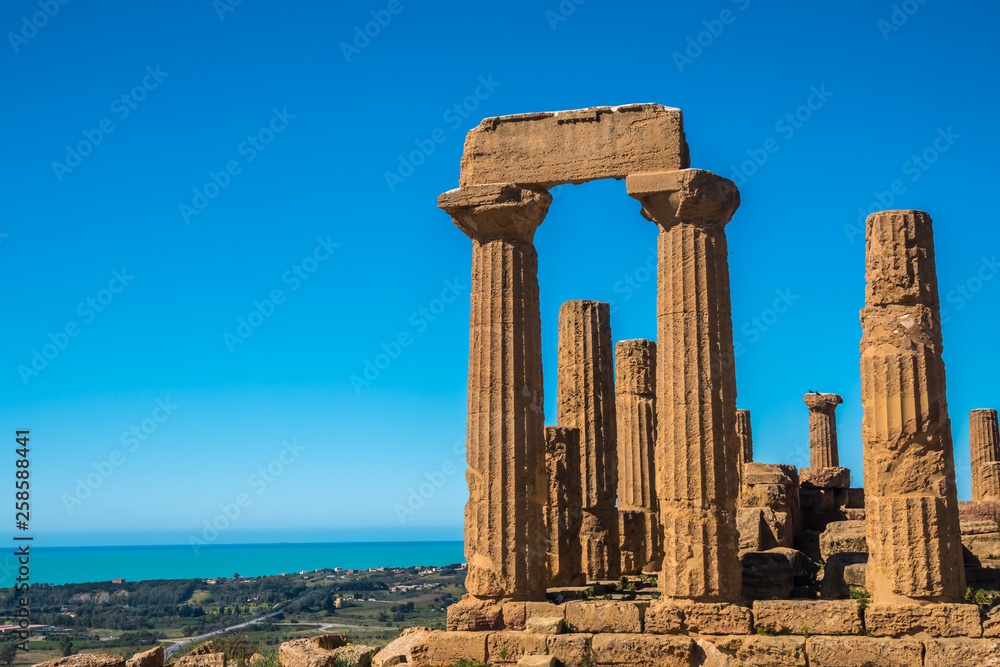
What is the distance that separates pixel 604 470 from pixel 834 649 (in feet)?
28.2

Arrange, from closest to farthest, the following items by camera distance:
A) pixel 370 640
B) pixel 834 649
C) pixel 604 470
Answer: pixel 834 649
pixel 604 470
pixel 370 640

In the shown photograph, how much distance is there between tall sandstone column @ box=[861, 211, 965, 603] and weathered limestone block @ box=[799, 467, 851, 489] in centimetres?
1537

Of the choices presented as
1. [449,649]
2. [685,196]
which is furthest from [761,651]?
[685,196]

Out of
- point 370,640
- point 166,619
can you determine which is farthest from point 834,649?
point 166,619

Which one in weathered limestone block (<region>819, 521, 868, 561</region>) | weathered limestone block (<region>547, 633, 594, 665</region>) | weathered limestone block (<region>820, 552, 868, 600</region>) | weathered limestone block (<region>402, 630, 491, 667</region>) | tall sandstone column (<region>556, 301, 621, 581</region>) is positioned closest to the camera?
weathered limestone block (<region>547, 633, 594, 665</region>)

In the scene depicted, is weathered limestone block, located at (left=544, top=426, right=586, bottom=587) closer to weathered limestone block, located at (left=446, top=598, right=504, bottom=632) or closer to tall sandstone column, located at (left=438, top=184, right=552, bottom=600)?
tall sandstone column, located at (left=438, top=184, right=552, bottom=600)

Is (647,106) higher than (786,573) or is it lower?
higher

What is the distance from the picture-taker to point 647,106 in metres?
17.9

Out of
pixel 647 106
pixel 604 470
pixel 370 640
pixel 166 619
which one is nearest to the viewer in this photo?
pixel 647 106

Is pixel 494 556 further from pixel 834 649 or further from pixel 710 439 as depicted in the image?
pixel 834 649

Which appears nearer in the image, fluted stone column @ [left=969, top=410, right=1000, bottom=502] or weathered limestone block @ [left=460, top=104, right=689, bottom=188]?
weathered limestone block @ [left=460, top=104, right=689, bottom=188]

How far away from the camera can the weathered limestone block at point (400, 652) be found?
17.3 metres

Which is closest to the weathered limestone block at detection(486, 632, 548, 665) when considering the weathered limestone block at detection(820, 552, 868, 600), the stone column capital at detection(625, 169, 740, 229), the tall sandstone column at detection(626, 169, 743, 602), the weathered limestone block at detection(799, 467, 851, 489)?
the tall sandstone column at detection(626, 169, 743, 602)

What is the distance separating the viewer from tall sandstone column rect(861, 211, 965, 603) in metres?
15.8
